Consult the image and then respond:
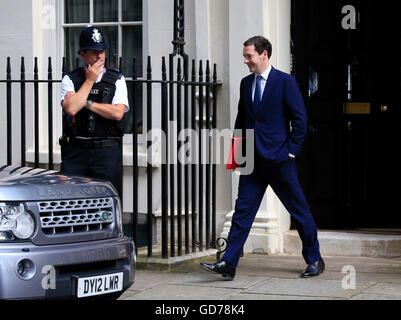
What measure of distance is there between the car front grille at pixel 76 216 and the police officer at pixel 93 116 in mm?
1293

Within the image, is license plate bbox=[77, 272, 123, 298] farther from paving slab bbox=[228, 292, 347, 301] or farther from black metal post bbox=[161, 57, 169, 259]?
black metal post bbox=[161, 57, 169, 259]

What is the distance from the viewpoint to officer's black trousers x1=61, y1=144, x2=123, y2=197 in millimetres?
7227

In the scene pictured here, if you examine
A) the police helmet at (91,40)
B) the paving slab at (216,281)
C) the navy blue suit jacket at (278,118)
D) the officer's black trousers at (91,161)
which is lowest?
the paving slab at (216,281)

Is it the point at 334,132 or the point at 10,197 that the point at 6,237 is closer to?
the point at 10,197

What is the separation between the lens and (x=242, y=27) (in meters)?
8.99

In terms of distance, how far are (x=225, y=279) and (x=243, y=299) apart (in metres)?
0.82

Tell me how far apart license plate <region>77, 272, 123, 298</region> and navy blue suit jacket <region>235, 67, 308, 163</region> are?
2.06 metres

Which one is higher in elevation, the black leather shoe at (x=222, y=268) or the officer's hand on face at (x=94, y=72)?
the officer's hand on face at (x=94, y=72)

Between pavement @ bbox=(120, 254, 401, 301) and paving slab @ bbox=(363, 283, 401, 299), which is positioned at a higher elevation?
paving slab @ bbox=(363, 283, 401, 299)

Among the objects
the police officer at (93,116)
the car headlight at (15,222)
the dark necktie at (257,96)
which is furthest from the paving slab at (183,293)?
the car headlight at (15,222)

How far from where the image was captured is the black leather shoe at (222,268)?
24.2 ft

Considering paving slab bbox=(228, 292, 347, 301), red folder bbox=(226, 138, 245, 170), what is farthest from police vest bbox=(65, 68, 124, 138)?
paving slab bbox=(228, 292, 347, 301)

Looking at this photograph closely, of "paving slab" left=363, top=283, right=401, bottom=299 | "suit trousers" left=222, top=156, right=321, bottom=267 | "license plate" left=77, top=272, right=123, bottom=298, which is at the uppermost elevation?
"suit trousers" left=222, top=156, right=321, bottom=267

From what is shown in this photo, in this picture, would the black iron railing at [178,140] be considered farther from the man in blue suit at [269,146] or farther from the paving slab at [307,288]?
the paving slab at [307,288]
